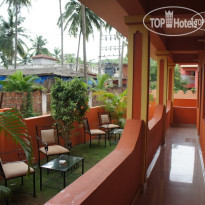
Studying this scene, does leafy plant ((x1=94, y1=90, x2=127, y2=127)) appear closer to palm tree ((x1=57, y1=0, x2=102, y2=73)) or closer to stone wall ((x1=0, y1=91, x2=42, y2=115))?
stone wall ((x1=0, y1=91, x2=42, y2=115))

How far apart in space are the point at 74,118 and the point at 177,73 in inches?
740

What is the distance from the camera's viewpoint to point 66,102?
635 centimetres

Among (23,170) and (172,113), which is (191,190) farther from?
(172,113)

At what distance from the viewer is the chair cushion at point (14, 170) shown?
144 inches

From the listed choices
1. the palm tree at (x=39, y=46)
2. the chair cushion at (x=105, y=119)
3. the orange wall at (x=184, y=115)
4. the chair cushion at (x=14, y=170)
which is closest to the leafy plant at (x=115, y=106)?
the chair cushion at (x=105, y=119)

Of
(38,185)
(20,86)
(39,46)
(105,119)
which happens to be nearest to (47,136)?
(38,185)

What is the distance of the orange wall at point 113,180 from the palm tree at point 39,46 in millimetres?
38213

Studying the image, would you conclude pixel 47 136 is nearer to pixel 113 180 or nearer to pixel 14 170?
pixel 14 170

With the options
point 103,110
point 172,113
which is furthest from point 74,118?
point 172,113

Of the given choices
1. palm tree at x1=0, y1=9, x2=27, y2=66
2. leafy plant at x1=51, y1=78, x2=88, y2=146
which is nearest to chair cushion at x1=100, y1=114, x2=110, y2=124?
leafy plant at x1=51, y1=78, x2=88, y2=146

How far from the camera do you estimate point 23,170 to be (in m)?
3.81

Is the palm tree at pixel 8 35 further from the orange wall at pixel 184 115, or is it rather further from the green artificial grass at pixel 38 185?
the green artificial grass at pixel 38 185

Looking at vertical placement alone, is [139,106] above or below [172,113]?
above

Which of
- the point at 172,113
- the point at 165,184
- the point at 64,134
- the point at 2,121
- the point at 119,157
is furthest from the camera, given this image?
the point at 172,113
